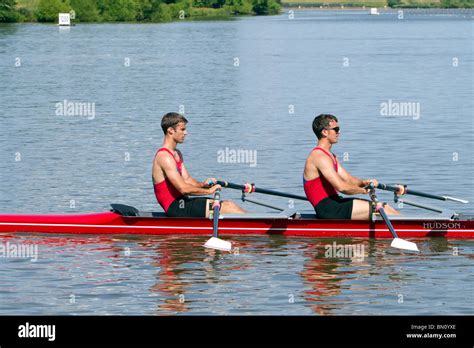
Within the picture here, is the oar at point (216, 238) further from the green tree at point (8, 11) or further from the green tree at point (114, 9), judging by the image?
the green tree at point (114, 9)

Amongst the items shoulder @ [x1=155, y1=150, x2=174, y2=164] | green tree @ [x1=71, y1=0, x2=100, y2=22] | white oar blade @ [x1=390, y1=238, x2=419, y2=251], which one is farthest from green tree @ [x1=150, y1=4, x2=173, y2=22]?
white oar blade @ [x1=390, y1=238, x2=419, y2=251]

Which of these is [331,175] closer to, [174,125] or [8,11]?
[174,125]

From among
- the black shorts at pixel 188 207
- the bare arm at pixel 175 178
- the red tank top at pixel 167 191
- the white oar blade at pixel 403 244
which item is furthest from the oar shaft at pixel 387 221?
the red tank top at pixel 167 191

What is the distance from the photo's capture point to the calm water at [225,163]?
52.3ft

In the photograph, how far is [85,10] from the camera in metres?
149

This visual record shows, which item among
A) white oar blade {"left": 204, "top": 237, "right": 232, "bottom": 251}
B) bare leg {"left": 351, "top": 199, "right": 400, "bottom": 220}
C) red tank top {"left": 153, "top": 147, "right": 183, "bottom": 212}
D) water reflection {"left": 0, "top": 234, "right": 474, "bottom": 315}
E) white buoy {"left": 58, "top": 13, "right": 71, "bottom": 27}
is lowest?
water reflection {"left": 0, "top": 234, "right": 474, "bottom": 315}

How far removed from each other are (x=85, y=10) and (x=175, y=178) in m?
134

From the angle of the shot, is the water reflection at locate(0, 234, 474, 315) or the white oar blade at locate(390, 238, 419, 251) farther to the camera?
the white oar blade at locate(390, 238, 419, 251)

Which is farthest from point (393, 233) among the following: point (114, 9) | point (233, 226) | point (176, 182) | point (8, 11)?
point (114, 9)

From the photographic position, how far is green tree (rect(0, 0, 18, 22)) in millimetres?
133225

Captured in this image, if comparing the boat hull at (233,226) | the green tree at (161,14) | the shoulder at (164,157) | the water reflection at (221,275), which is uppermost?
the green tree at (161,14)

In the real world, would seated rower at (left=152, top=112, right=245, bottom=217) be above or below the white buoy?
below

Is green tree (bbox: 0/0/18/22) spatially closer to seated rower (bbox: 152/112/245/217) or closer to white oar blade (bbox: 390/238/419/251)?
seated rower (bbox: 152/112/245/217)
